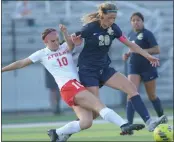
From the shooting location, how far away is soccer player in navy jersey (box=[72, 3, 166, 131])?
388 inches

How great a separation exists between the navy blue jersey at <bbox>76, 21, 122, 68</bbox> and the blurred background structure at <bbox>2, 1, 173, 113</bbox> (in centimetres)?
1099

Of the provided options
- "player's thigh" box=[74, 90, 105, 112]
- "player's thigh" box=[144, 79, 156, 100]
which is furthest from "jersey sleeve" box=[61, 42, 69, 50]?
"player's thigh" box=[144, 79, 156, 100]

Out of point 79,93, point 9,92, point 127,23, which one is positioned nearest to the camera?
point 79,93

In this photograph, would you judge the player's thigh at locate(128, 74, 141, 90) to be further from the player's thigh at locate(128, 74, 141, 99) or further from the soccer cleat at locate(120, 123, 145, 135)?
the soccer cleat at locate(120, 123, 145, 135)

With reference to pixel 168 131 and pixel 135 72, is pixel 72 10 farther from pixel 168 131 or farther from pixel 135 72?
pixel 168 131

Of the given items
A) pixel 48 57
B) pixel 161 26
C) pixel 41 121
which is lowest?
pixel 41 121

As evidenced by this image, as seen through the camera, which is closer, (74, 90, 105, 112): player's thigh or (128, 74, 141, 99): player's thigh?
(74, 90, 105, 112): player's thigh

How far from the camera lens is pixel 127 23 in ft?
80.2

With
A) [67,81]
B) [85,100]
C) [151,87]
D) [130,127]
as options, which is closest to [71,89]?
[67,81]

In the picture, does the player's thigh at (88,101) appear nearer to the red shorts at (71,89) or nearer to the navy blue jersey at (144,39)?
the red shorts at (71,89)

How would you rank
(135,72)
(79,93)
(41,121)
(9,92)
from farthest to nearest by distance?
(9,92), (41,121), (135,72), (79,93)

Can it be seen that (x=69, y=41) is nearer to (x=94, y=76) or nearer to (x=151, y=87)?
(x=94, y=76)

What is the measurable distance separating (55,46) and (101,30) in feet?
2.19

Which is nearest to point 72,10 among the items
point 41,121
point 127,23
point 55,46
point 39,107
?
point 127,23
